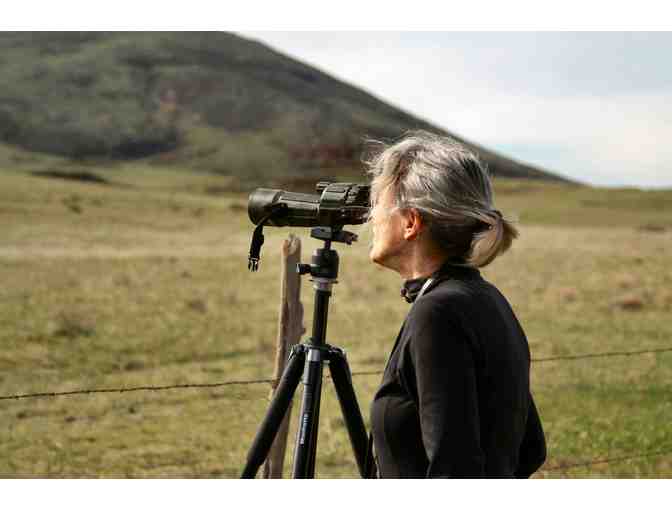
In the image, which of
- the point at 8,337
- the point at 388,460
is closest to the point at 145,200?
the point at 8,337

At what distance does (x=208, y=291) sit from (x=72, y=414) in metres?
8.56

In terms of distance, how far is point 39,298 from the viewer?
1409 centimetres

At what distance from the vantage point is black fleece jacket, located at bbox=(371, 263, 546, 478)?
1.89 m

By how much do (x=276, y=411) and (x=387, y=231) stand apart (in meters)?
0.82

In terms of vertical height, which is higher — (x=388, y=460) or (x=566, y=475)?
(x=388, y=460)

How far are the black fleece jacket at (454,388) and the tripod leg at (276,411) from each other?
626 millimetres

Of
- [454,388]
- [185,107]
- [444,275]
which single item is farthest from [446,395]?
[185,107]

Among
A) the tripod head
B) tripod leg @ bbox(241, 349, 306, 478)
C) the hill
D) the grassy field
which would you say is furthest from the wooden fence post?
the hill

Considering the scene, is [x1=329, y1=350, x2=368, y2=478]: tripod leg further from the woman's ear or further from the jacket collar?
the woman's ear

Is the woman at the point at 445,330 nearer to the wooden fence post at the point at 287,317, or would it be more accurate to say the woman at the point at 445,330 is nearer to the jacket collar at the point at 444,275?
the jacket collar at the point at 444,275

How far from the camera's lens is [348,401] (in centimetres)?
273

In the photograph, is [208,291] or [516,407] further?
[208,291]

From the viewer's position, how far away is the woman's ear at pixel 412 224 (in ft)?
6.88

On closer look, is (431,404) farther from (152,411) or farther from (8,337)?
(8,337)
